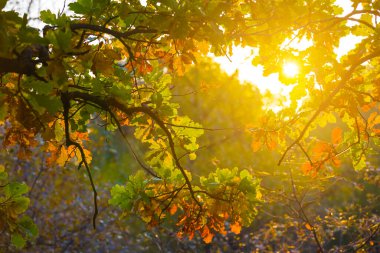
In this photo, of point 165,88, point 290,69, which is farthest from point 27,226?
point 290,69

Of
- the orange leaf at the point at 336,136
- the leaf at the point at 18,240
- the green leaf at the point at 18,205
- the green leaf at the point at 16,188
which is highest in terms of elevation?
the orange leaf at the point at 336,136

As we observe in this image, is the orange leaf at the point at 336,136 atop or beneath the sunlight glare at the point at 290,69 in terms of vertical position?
beneath

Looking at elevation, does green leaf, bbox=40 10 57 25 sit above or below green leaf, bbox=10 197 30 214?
above

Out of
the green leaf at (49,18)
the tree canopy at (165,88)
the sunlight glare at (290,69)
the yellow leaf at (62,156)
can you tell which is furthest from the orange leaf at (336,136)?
the green leaf at (49,18)

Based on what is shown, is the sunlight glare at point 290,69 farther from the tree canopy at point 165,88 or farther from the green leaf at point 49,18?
the green leaf at point 49,18

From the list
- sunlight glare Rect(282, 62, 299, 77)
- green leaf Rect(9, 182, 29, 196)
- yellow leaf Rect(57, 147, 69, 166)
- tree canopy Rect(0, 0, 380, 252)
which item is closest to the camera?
tree canopy Rect(0, 0, 380, 252)

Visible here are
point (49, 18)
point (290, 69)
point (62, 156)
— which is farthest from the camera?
point (290, 69)

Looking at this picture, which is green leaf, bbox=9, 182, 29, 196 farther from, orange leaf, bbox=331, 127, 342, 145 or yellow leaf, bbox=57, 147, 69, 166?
orange leaf, bbox=331, 127, 342, 145

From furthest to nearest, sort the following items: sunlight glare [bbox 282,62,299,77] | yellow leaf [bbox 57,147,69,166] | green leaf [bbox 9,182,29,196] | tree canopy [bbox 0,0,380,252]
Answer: sunlight glare [bbox 282,62,299,77] → yellow leaf [bbox 57,147,69,166] → green leaf [bbox 9,182,29,196] → tree canopy [bbox 0,0,380,252]

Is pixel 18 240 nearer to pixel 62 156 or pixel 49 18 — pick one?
pixel 62 156

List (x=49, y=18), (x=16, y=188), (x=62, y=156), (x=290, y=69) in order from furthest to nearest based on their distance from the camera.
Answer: (x=290, y=69) < (x=62, y=156) < (x=16, y=188) < (x=49, y=18)

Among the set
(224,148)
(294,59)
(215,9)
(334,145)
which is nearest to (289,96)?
(294,59)

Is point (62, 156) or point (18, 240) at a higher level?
point (62, 156)

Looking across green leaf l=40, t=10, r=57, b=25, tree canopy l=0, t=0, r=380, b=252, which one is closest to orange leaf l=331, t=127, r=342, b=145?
tree canopy l=0, t=0, r=380, b=252
